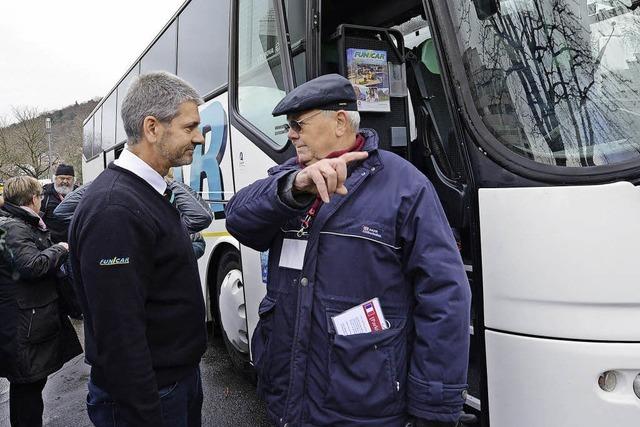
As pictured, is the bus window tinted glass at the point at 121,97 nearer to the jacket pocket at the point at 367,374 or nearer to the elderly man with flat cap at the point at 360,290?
the elderly man with flat cap at the point at 360,290

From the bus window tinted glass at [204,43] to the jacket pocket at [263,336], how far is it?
2.71m

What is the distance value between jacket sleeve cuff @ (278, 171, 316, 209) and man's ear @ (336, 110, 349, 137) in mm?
275

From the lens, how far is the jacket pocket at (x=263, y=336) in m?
1.82

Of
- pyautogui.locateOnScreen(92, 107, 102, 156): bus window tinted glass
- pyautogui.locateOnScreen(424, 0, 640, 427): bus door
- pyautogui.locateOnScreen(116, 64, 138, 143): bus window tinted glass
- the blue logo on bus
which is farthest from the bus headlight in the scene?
pyautogui.locateOnScreen(92, 107, 102, 156): bus window tinted glass

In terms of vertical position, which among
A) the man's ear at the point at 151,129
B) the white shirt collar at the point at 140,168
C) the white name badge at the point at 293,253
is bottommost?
the white name badge at the point at 293,253

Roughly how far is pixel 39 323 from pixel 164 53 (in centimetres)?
373

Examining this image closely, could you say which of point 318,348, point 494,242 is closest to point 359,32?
point 494,242

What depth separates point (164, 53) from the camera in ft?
19.2

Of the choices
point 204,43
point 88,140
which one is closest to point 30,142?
point 88,140

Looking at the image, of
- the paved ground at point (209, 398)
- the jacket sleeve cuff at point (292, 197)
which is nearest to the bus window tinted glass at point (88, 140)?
the paved ground at point (209, 398)

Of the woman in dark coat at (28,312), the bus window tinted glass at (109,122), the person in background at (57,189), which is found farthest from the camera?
the bus window tinted glass at (109,122)

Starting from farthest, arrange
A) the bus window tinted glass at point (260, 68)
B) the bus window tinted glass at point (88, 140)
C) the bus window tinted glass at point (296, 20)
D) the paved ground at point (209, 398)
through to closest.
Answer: the bus window tinted glass at point (88, 140), the paved ground at point (209, 398), the bus window tinted glass at point (260, 68), the bus window tinted glass at point (296, 20)

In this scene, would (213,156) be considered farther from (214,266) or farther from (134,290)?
(134,290)

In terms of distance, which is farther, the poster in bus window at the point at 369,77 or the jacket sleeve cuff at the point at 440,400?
the poster in bus window at the point at 369,77
